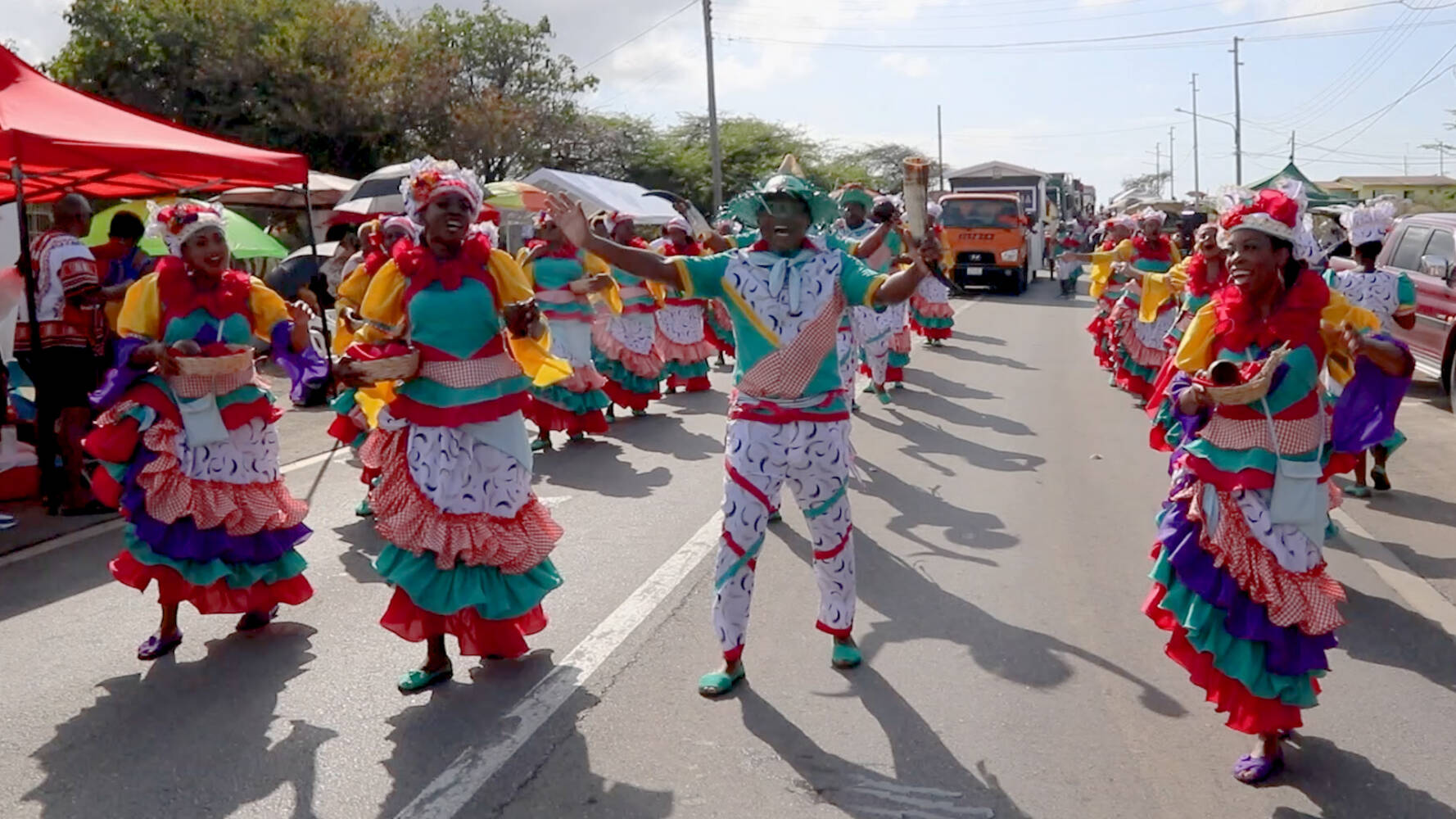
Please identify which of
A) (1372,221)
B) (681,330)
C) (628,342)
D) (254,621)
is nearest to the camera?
(254,621)

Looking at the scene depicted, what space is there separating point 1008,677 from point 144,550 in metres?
3.88

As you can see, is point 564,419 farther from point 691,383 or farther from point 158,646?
point 158,646

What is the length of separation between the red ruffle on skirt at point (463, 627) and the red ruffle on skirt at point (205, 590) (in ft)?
3.19

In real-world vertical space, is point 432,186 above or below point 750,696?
above

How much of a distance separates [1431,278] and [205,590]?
12554mm

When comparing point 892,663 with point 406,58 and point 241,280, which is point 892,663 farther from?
point 406,58

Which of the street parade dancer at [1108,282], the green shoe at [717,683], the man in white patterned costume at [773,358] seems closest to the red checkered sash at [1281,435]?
the man in white patterned costume at [773,358]

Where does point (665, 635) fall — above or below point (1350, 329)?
below

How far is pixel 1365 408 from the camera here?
15.3 ft

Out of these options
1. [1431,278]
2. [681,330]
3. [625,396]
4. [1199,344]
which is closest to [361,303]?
[1199,344]

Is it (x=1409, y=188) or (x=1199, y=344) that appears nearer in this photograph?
(x=1199, y=344)

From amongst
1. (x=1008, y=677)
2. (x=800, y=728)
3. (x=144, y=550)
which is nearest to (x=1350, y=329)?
(x=1008, y=677)

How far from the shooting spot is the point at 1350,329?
4.46 m

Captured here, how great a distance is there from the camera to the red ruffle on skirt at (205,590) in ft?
19.4
